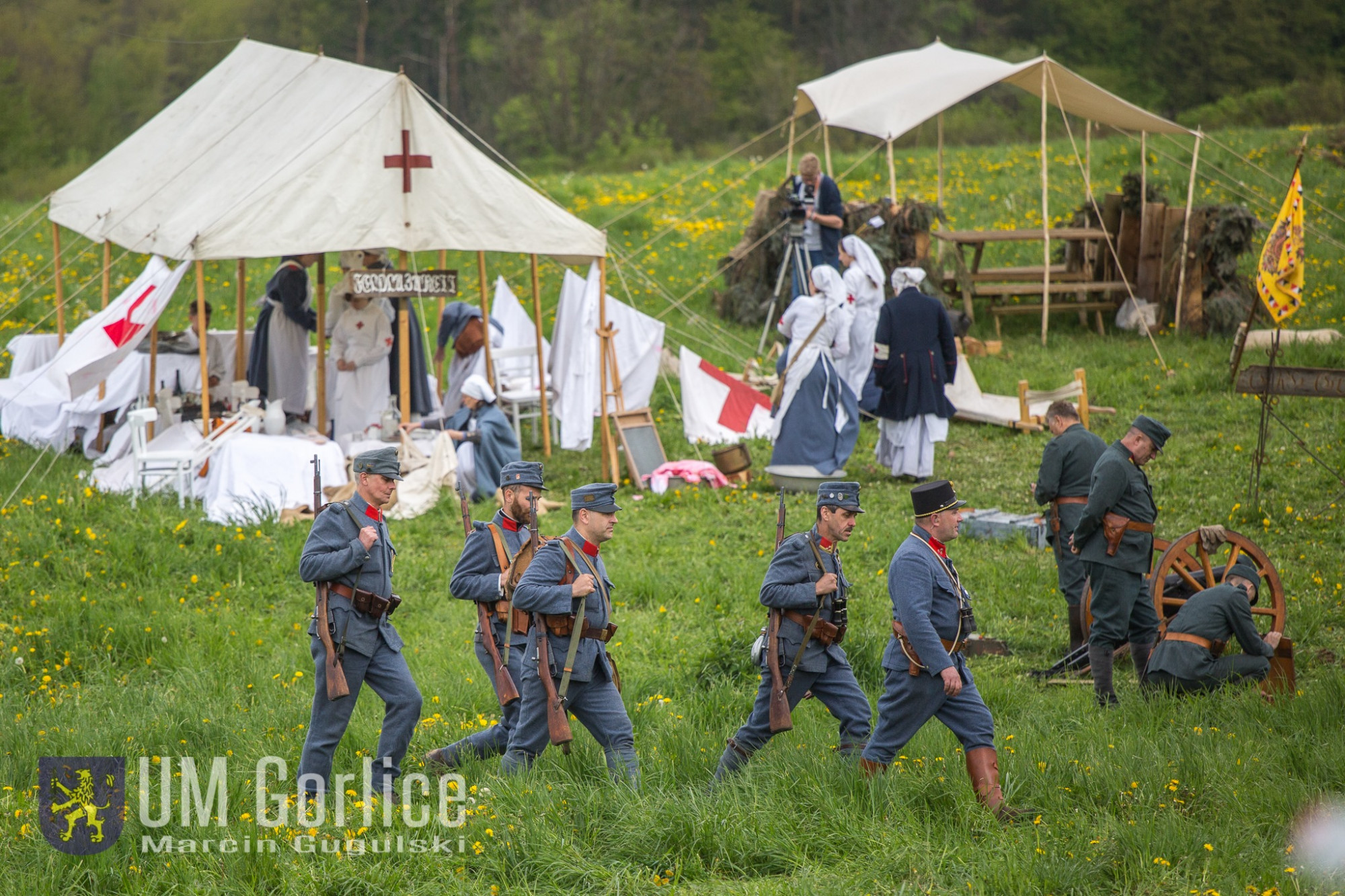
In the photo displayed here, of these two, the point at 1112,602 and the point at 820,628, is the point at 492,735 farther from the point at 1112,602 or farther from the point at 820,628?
the point at 1112,602

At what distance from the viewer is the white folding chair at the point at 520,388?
42.1ft

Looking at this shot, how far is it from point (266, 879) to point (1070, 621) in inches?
194

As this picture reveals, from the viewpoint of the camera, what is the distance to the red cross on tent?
11086mm

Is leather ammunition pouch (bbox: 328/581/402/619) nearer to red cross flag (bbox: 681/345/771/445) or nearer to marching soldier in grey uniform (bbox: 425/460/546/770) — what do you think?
marching soldier in grey uniform (bbox: 425/460/546/770)

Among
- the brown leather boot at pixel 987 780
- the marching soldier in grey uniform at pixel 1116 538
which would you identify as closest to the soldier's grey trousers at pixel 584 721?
the brown leather boot at pixel 987 780

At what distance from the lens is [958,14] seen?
4009 cm

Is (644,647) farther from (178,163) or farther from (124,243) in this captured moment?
(178,163)

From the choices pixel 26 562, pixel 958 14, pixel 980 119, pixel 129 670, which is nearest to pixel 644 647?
pixel 129 670

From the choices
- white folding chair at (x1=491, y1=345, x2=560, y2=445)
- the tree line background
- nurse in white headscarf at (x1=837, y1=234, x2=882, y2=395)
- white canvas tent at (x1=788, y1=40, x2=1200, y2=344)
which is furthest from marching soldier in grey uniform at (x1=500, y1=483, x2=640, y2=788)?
the tree line background

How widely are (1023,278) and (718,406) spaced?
6.10 metres

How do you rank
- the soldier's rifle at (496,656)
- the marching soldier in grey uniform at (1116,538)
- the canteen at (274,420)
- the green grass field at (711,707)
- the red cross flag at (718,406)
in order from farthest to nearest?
the red cross flag at (718,406) → the canteen at (274,420) → the marching soldier in grey uniform at (1116,538) → the soldier's rifle at (496,656) → the green grass field at (711,707)

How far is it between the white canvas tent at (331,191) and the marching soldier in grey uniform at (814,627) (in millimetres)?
6081

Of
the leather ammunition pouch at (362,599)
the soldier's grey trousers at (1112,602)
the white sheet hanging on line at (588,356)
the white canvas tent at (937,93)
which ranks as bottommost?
the soldier's grey trousers at (1112,602)

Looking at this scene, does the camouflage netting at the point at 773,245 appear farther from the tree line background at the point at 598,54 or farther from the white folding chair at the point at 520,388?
the tree line background at the point at 598,54
